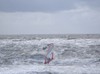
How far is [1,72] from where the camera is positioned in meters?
17.2

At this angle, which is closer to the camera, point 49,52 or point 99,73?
point 99,73

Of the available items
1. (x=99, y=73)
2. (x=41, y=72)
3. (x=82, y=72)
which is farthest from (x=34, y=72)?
(x=99, y=73)

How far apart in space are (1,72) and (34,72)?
2155mm

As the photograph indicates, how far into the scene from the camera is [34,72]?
17.0 m

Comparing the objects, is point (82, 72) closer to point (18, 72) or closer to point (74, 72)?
→ point (74, 72)

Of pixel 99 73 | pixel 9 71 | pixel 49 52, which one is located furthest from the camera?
pixel 49 52

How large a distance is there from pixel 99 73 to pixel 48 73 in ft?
10.4

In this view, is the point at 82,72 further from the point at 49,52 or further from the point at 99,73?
the point at 49,52

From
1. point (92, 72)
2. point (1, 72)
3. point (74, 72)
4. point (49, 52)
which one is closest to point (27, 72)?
point (1, 72)

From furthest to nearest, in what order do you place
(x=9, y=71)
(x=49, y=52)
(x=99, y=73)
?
(x=49, y=52), (x=9, y=71), (x=99, y=73)

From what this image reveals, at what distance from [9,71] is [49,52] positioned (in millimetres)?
10723

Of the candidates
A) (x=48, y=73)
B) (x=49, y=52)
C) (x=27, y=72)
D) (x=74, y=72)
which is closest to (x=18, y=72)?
(x=27, y=72)

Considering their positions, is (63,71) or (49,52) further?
(49,52)

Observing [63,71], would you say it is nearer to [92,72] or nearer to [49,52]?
[92,72]
